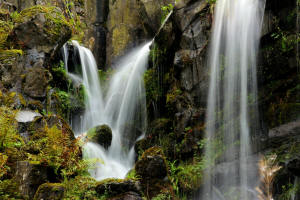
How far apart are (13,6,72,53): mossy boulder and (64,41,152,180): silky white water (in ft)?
5.85

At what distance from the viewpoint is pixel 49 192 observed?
14.2 ft

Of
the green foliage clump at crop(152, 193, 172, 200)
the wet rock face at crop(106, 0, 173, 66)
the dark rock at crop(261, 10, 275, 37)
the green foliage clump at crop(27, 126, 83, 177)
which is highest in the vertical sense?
the wet rock face at crop(106, 0, 173, 66)

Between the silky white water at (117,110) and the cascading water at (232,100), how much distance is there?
2889 millimetres

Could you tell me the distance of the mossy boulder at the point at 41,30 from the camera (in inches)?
299

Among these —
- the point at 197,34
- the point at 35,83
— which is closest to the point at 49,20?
the point at 35,83

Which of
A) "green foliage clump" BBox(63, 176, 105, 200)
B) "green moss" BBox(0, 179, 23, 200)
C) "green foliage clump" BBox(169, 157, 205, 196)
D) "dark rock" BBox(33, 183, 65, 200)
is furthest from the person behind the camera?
"green foliage clump" BBox(169, 157, 205, 196)

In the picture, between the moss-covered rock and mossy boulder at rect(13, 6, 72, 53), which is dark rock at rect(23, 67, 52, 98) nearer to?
mossy boulder at rect(13, 6, 72, 53)

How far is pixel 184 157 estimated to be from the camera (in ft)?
21.6

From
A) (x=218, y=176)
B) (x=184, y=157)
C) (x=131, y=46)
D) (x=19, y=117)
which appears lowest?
(x=218, y=176)

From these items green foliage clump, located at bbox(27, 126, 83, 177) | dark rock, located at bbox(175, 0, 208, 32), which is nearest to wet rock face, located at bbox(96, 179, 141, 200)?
green foliage clump, located at bbox(27, 126, 83, 177)

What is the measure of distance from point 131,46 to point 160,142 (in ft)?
24.7

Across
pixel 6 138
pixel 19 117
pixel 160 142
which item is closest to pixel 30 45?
pixel 19 117

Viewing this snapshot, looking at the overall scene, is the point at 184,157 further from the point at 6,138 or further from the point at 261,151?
the point at 6,138

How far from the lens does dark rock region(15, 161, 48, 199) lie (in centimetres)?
433
